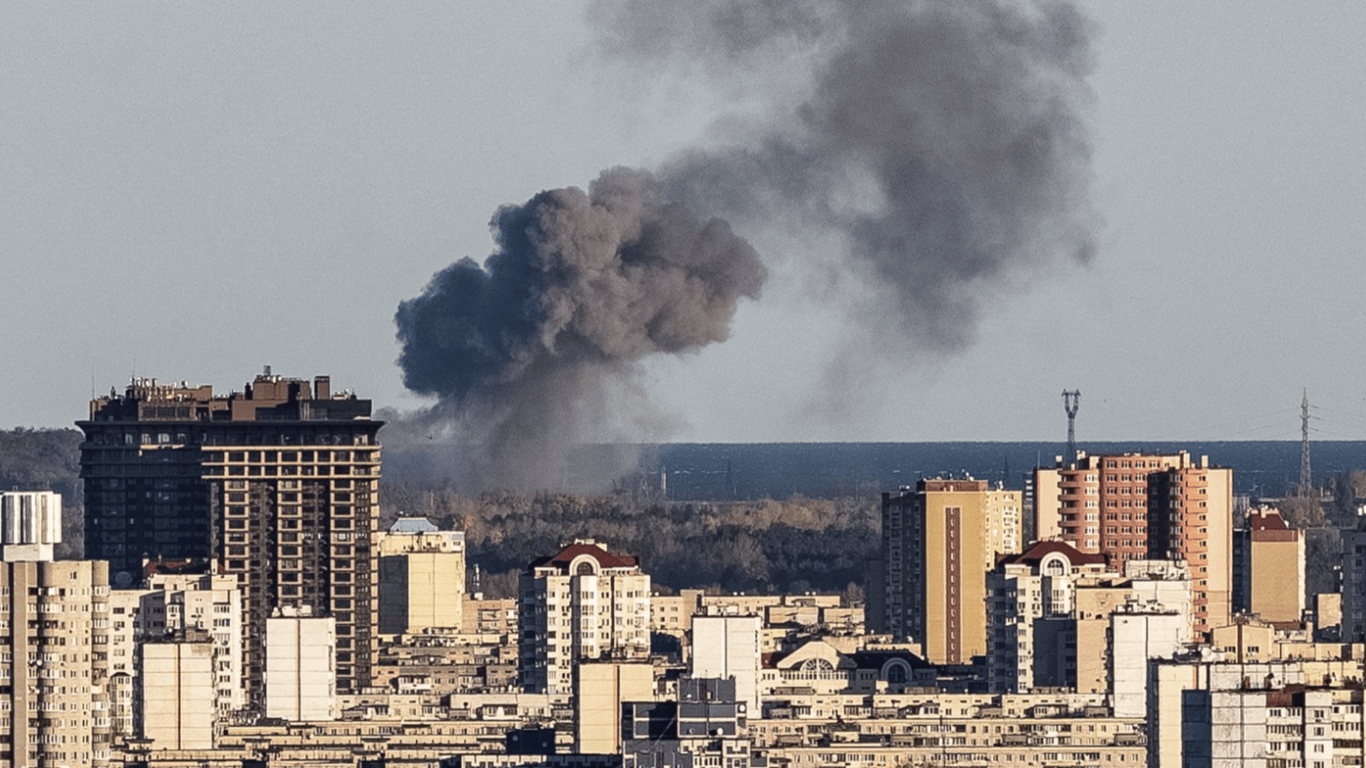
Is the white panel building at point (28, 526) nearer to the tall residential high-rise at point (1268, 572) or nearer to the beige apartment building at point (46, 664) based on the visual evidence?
the beige apartment building at point (46, 664)

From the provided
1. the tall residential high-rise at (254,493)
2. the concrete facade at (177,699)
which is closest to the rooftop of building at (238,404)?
the tall residential high-rise at (254,493)

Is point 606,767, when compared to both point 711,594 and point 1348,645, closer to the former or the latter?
point 1348,645

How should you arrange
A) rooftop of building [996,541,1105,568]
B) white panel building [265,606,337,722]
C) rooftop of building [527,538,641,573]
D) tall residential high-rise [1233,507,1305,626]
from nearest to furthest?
1. white panel building [265,606,337,722]
2. rooftop of building [527,538,641,573]
3. rooftop of building [996,541,1105,568]
4. tall residential high-rise [1233,507,1305,626]

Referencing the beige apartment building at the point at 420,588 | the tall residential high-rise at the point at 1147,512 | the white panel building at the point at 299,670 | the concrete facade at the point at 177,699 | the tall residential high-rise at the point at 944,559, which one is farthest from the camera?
the beige apartment building at the point at 420,588

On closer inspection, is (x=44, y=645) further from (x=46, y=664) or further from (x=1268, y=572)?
(x=1268, y=572)

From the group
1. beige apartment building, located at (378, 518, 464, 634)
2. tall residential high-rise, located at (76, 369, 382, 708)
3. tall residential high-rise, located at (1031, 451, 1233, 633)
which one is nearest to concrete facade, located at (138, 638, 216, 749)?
tall residential high-rise, located at (76, 369, 382, 708)

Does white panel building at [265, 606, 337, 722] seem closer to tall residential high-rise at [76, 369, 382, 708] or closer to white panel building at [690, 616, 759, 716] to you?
white panel building at [690, 616, 759, 716]
